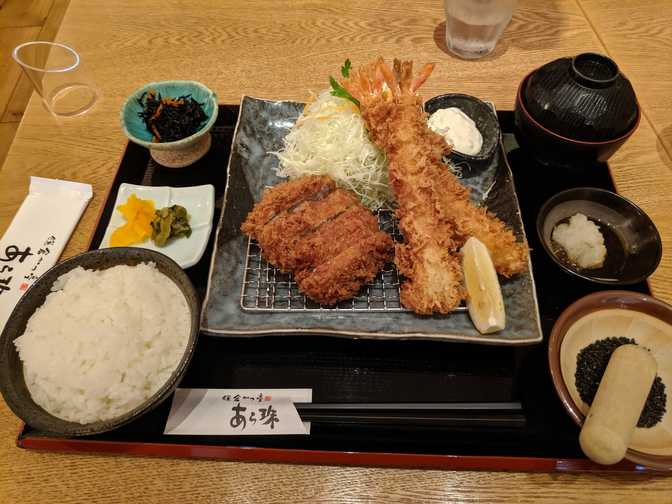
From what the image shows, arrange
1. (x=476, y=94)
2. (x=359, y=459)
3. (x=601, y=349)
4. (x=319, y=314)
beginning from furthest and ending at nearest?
(x=476, y=94), (x=319, y=314), (x=601, y=349), (x=359, y=459)

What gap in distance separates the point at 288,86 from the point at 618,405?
300 centimetres

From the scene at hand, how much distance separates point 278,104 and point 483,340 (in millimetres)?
2138

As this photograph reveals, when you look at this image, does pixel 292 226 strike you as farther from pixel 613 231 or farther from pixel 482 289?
pixel 613 231

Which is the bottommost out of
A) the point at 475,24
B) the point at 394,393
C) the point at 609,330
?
the point at 394,393

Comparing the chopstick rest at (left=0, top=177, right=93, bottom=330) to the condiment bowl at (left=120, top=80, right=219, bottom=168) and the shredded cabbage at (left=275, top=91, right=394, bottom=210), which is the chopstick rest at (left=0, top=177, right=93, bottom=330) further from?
the shredded cabbage at (left=275, top=91, right=394, bottom=210)

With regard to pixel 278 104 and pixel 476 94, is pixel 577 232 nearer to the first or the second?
pixel 476 94

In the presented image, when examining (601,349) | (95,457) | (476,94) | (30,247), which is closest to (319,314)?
(95,457)

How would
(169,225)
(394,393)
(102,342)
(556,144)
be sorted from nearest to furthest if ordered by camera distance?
(102,342)
(394,393)
(169,225)
(556,144)

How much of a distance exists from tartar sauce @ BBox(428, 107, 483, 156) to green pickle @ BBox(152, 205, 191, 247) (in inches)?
65.8

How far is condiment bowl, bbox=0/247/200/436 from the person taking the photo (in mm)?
1688

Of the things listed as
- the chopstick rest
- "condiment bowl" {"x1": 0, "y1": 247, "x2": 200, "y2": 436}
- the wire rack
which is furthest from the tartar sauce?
the chopstick rest

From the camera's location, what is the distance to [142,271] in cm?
208

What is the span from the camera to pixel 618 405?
1.69m

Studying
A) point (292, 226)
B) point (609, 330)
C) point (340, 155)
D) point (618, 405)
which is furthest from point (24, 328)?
point (609, 330)
